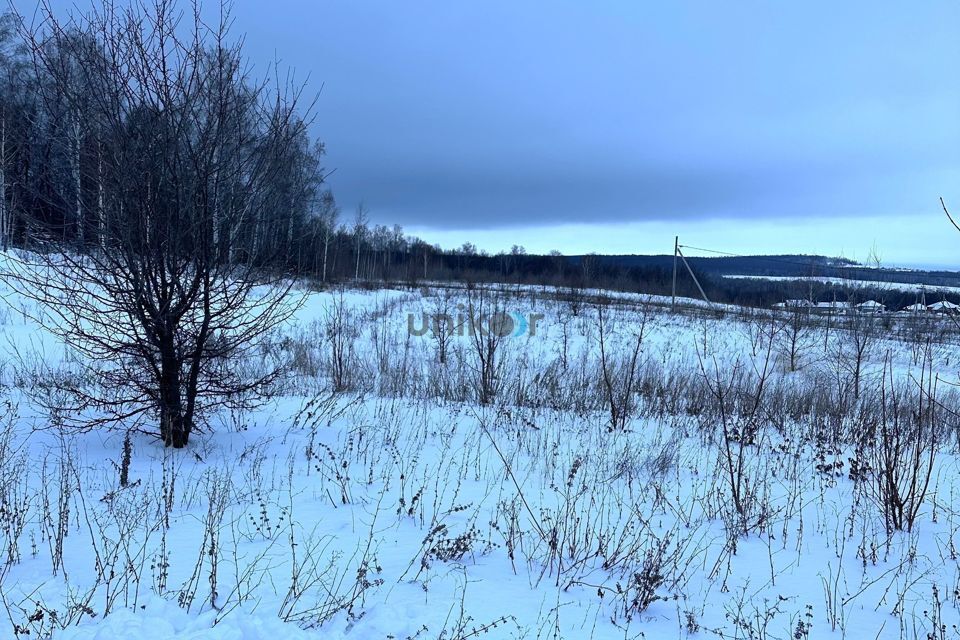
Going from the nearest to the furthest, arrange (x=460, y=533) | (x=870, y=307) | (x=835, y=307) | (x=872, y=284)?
(x=460, y=533) < (x=872, y=284) < (x=870, y=307) < (x=835, y=307)

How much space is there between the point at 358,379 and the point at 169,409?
4.71 metres

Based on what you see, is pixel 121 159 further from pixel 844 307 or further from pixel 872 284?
pixel 844 307

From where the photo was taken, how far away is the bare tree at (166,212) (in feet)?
14.3

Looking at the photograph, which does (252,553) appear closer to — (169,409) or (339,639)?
(339,639)

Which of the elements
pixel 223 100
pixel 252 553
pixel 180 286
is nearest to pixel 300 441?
pixel 180 286

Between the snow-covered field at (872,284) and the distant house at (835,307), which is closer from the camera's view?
the snow-covered field at (872,284)

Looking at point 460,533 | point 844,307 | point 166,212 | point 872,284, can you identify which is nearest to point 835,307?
point 844,307

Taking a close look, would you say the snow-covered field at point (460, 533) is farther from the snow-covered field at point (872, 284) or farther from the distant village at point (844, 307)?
the distant village at point (844, 307)

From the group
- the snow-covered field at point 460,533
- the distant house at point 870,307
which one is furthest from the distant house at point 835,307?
the snow-covered field at point 460,533

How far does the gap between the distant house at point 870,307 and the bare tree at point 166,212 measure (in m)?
12.6

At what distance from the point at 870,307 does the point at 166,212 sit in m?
14.3

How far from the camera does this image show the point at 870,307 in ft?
41.1

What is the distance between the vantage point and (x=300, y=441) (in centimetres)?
593

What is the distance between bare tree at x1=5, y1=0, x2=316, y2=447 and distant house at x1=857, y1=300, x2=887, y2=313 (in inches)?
498
